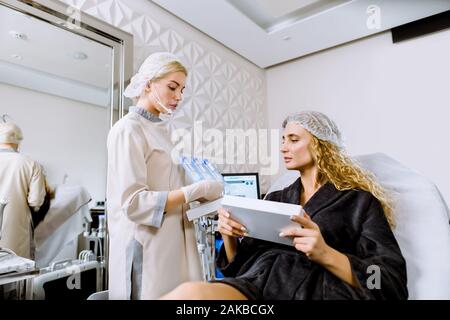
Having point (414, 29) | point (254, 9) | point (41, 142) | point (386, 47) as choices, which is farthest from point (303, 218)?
point (254, 9)

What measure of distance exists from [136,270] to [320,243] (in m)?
0.50

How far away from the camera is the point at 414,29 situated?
4.00 ft

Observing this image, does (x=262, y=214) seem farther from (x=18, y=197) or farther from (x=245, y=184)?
(x=245, y=184)

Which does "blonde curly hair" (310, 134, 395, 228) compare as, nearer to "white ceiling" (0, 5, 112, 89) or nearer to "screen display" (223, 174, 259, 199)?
"screen display" (223, 174, 259, 199)

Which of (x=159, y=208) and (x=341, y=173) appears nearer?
(x=159, y=208)

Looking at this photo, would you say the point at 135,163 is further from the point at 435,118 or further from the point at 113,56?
the point at 435,118

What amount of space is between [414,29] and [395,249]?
1.09m

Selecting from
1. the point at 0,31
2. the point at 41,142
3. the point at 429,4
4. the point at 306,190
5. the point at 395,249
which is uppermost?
the point at 429,4

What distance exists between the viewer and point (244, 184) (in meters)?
1.63

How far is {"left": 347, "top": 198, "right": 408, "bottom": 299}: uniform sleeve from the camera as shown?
1.96ft

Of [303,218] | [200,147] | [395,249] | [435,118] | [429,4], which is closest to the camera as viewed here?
[303,218]

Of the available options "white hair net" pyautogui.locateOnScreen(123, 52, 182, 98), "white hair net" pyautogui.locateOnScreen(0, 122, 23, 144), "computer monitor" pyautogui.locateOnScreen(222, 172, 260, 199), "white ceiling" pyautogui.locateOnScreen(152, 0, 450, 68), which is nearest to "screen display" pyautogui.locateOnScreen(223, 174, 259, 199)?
"computer monitor" pyautogui.locateOnScreen(222, 172, 260, 199)

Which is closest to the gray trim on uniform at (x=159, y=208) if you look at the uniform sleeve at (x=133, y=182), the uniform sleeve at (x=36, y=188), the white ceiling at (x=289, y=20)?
the uniform sleeve at (x=133, y=182)

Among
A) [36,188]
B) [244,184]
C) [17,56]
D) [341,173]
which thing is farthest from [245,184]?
[17,56]
